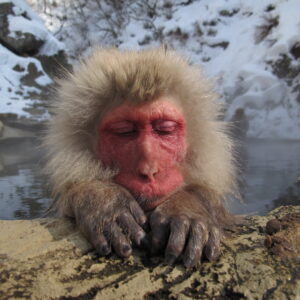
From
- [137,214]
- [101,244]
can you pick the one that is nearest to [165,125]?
[137,214]

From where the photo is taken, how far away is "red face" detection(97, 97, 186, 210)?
169 cm

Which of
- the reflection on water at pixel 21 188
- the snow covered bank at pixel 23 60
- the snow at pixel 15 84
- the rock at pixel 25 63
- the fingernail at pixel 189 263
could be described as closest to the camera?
the fingernail at pixel 189 263

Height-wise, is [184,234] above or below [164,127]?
below

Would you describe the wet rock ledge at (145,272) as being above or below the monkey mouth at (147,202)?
below

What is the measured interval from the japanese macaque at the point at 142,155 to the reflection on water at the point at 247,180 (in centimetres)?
66

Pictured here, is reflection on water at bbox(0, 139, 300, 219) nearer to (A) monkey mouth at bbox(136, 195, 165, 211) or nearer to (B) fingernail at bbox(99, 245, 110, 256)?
(A) monkey mouth at bbox(136, 195, 165, 211)

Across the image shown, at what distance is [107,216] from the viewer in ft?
4.79

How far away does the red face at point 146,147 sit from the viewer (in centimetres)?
169

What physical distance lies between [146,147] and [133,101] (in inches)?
10.8

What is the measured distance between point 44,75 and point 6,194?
8095mm

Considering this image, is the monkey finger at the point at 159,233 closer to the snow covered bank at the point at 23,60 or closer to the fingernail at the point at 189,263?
the fingernail at the point at 189,263

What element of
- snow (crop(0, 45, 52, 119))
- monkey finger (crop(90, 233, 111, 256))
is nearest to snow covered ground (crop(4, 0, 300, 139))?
snow (crop(0, 45, 52, 119))

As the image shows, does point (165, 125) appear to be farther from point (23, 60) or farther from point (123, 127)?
point (23, 60)

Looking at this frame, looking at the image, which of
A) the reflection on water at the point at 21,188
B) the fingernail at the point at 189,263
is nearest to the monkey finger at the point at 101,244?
the fingernail at the point at 189,263
